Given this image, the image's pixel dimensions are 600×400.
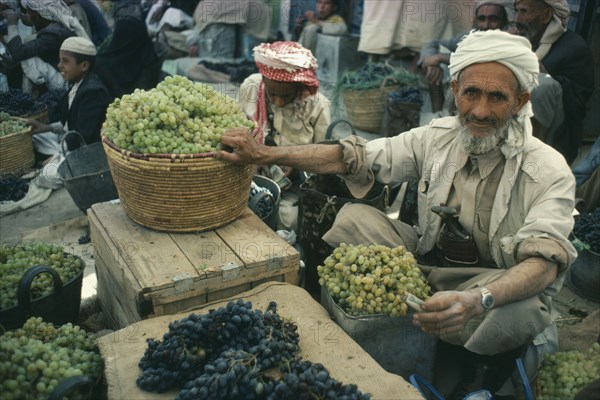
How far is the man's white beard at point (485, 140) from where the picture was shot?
254 cm

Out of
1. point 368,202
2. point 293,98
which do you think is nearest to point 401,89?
point 293,98

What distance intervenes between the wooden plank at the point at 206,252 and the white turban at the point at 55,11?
16.4ft

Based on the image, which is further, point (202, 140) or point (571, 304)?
point (571, 304)

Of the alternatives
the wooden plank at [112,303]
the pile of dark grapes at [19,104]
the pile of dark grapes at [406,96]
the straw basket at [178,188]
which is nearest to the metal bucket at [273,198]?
the straw basket at [178,188]

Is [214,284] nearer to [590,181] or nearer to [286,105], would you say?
[286,105]

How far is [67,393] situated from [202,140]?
1.19 meters

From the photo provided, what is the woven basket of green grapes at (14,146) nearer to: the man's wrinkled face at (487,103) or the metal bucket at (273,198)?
the metal bucket at (273,198)

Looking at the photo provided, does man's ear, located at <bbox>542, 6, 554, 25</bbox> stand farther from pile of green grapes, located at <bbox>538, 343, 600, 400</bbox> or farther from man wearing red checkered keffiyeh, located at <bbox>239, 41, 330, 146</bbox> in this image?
pile of green grapes, located at <bbox>538, 343, 600, 400</bbox>

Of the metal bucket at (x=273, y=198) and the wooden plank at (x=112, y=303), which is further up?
the metal bucket at (x=273, y=198)

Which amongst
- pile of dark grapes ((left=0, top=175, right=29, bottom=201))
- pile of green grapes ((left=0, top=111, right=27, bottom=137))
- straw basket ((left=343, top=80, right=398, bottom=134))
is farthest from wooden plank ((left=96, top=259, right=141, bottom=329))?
straw basket ((left=343, top=80, right=398, bottom=134))

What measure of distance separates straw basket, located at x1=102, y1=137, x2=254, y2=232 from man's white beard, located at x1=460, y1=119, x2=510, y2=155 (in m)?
1.11

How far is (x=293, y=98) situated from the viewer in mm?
3887

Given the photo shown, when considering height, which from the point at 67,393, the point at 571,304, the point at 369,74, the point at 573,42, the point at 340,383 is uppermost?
the point at 573,42

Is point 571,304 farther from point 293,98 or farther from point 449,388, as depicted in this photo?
point 293,98
